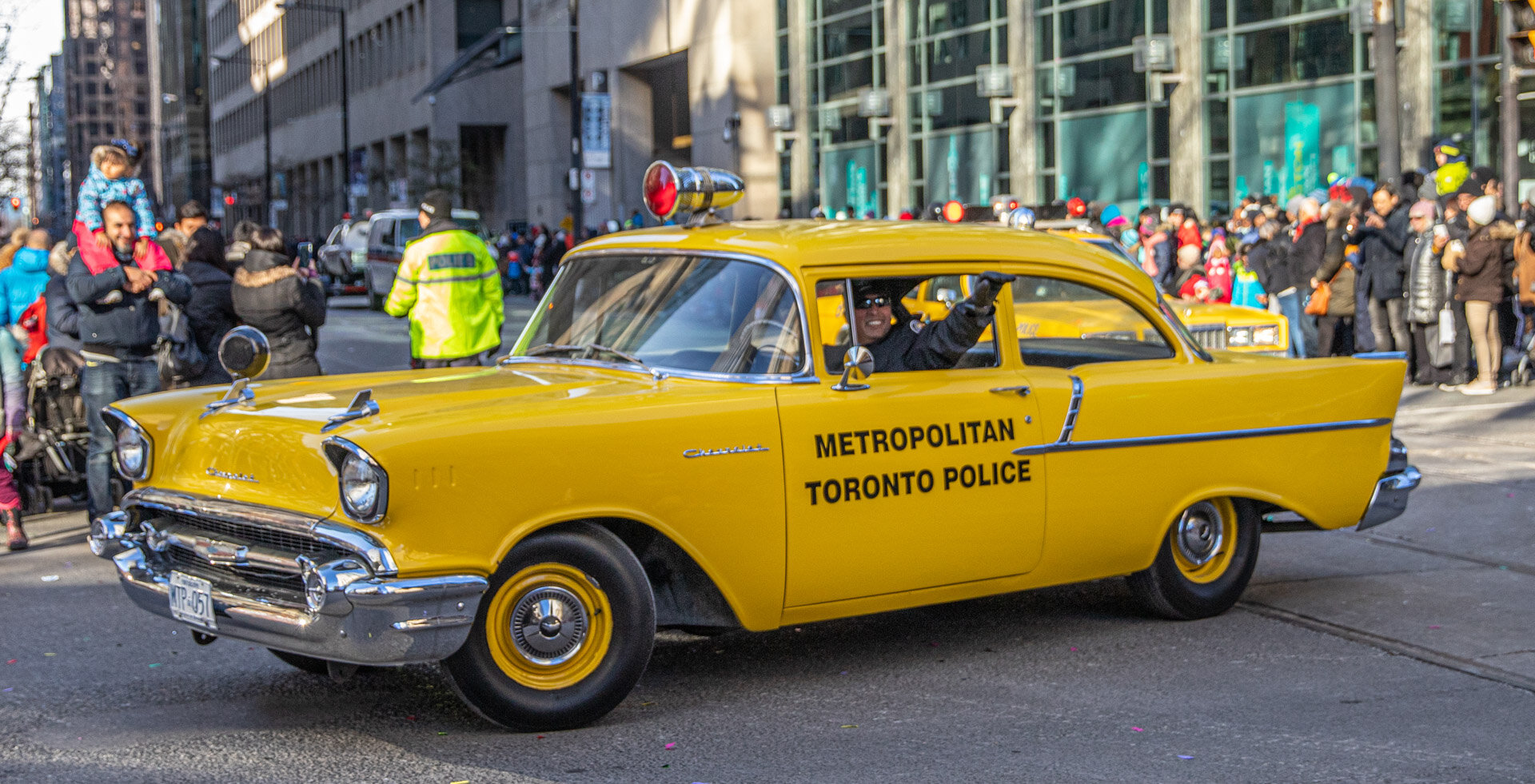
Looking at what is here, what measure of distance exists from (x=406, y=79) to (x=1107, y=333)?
62625 millimetres

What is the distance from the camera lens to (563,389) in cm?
550

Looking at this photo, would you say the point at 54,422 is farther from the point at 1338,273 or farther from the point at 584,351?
the point at 1338,273

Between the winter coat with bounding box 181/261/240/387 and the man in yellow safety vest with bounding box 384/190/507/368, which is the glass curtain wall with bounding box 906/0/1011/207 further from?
the winter coat with bounding box 181/261/240/387

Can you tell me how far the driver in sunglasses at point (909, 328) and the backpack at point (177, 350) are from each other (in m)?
4.87

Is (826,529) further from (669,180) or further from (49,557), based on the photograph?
(49,557)

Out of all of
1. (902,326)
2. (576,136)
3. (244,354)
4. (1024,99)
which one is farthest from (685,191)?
(576,136)

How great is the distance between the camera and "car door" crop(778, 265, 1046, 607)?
218 inches

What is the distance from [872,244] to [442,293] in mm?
4753

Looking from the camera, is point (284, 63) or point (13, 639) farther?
point (284, 63)

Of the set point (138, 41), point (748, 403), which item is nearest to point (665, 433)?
point (748, 403)

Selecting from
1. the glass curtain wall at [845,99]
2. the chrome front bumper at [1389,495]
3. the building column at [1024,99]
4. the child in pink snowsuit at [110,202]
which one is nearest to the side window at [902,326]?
the chrome front bumper at [1389,495]

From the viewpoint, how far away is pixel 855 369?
5.63m

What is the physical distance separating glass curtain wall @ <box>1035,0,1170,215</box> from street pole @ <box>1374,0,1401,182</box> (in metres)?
10.1

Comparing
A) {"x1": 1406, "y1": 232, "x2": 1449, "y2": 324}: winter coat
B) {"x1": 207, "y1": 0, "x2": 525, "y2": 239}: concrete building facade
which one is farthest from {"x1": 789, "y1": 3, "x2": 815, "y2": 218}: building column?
{"x1": 1406, "y1": 232, "x2": 1449, "y2": 324}: winter coat
